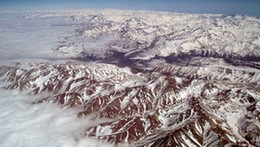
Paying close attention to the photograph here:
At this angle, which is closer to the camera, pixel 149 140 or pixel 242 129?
pixel 149 140

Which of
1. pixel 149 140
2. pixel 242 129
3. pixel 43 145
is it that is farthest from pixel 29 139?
pixel 242 129

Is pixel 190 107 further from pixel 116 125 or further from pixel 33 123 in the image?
pixel 33 123

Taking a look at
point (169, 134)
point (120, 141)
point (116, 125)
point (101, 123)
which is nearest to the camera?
point (169, 134)

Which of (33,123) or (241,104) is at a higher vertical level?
(241,104)

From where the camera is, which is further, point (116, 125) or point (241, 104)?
point (241, 104)

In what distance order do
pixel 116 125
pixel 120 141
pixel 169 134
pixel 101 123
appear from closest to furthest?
1. pixel 169 134
2. pixel 120 141
3. pixel 116 125
4. pixel 101 123

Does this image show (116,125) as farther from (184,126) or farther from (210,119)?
(210,119)

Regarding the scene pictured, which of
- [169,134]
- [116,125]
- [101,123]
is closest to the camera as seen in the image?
[169,134]

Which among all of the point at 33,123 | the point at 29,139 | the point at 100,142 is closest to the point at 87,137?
the point at 100,142

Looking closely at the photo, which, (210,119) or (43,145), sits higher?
(210,119)
